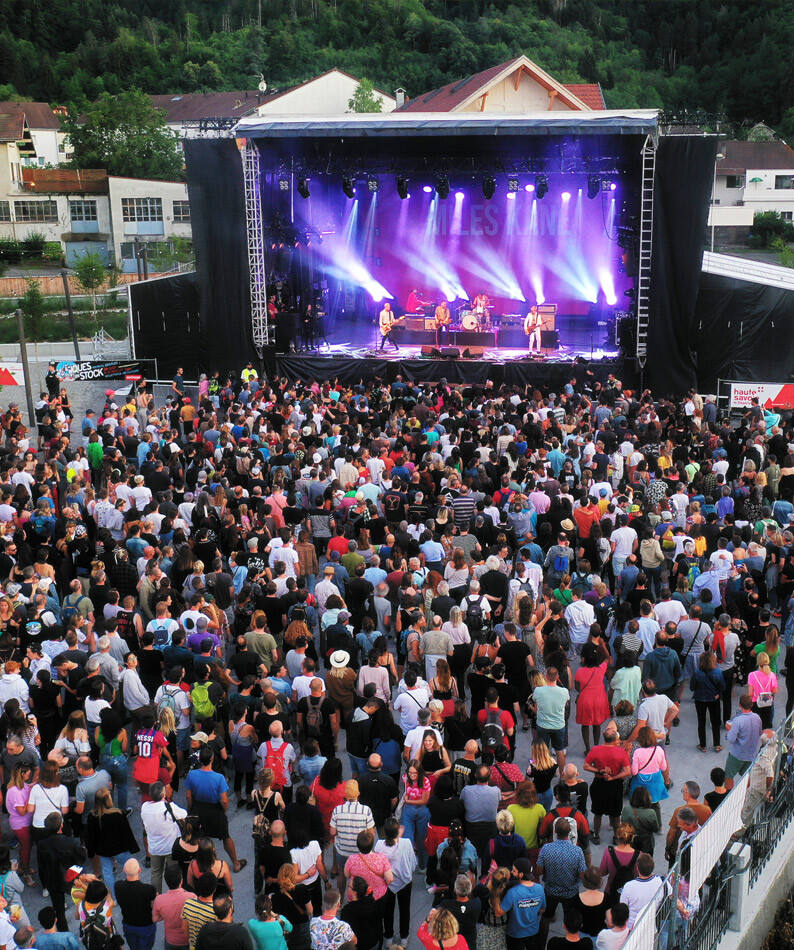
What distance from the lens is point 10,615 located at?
346 inches

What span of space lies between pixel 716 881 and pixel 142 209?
156 ft

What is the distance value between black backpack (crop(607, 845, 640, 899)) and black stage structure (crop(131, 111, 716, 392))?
15.4m

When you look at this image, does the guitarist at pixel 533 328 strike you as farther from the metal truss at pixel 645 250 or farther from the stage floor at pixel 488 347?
the metal truss at pixel 645 250

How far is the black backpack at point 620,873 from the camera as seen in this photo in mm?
5836

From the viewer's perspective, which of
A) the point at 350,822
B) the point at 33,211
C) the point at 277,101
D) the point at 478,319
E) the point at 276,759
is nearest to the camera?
the point at 350,822

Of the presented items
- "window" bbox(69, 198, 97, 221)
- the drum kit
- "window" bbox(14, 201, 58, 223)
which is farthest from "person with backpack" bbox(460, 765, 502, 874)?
"window" bbox(14, 201, 58, 223)

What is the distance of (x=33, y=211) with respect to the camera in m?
51.9

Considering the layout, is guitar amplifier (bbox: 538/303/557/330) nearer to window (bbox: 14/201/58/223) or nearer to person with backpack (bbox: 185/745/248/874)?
person with backpack (bbox: 185/745/248/874)

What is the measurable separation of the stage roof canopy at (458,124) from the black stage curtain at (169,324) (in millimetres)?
4074

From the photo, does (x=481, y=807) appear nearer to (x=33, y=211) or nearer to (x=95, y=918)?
(x=95, y=918)

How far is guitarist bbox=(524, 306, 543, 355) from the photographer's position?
22.4 meters

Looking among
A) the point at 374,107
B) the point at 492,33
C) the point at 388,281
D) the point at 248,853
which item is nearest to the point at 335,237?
the point at 388,281

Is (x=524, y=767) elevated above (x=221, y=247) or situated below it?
below

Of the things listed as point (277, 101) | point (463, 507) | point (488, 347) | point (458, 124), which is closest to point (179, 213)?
point (277, 101)
